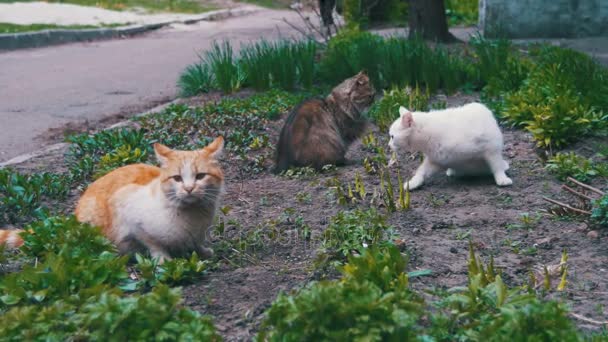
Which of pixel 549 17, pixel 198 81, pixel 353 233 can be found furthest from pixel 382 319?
pixel 549 17

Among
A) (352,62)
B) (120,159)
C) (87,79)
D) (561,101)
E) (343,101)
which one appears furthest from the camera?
(87,79)

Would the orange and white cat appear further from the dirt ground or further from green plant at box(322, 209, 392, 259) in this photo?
green plant at box(322, 209, 392, 259)

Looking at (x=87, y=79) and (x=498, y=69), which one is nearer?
(x=498, y=69)

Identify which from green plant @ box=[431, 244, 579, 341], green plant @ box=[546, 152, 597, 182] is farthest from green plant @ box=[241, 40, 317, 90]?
green plant @ box=[431, 244, 579, 341]

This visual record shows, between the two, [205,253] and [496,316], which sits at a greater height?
[496,316]

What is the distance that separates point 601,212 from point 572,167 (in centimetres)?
122

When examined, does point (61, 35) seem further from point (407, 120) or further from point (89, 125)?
point (407, 120)

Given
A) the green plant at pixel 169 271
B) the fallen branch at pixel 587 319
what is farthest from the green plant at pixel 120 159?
the fallen branch at pixel 587 319

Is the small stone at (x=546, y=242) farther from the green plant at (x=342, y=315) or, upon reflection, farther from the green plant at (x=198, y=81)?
the green plant at (x=198, y=81)

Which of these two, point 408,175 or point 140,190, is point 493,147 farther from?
point 140,190

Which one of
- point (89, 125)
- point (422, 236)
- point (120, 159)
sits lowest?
point (89, 125)

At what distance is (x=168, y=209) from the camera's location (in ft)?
14.0

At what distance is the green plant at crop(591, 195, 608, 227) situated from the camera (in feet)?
14.7

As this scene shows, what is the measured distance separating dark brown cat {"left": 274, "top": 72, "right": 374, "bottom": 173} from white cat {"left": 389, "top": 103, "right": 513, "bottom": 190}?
73cm
